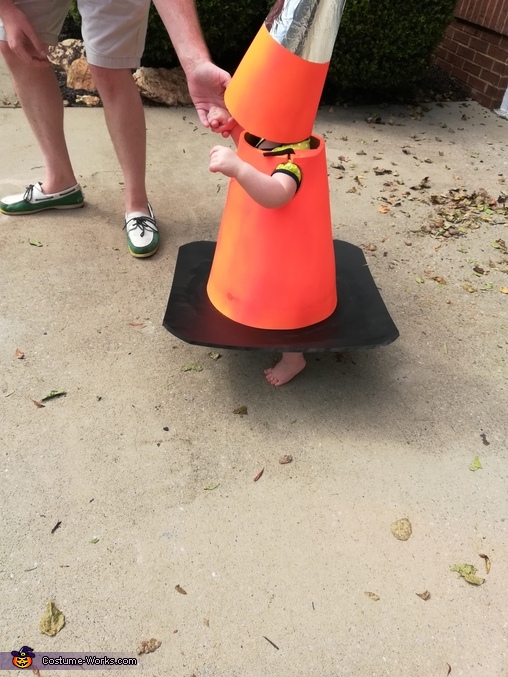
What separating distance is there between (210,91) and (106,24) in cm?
64

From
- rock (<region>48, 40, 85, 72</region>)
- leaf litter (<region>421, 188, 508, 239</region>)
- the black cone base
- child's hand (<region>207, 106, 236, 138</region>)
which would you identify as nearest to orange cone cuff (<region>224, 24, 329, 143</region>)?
child's hand (<region>207, 106, 236, 138</region>)

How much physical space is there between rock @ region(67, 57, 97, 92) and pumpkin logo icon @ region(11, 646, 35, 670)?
14.7ft

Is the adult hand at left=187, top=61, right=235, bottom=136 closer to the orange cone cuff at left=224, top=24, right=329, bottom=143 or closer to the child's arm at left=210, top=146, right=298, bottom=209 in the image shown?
A: the orange cone cuff at left=224, top=24, right=329, bottom=143

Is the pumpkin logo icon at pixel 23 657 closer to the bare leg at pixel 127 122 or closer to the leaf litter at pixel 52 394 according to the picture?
the leaf litter at pixel 52 394

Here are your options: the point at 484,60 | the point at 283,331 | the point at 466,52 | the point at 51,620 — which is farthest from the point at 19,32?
the point at 466,52

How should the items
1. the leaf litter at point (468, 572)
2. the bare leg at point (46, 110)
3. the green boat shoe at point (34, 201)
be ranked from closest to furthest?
the leaf litter at point (468, 572)
the bare leg at point (46, 110)
the green boat shoe at point (34, 201)

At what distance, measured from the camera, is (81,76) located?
4.79 meters

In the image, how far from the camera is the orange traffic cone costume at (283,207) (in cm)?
173

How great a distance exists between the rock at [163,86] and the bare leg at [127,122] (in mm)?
2066

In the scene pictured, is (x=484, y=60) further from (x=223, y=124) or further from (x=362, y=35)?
(x=223, y=124)

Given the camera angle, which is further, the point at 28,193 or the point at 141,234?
the point at 28,193

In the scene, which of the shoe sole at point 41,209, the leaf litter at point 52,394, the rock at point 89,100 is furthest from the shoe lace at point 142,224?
the rock at point 89,100

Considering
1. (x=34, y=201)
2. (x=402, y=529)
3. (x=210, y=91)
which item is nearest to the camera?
(x=402, y=529)

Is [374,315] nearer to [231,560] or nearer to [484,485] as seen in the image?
[484,485]
